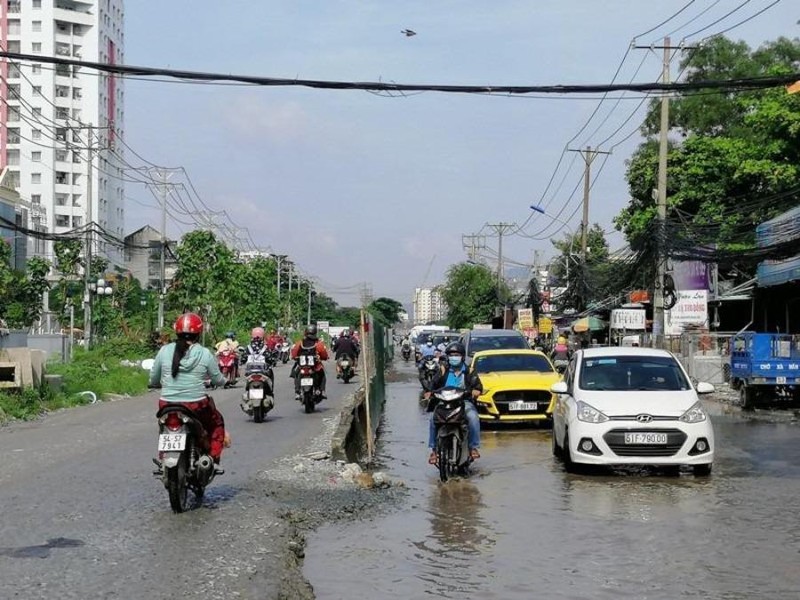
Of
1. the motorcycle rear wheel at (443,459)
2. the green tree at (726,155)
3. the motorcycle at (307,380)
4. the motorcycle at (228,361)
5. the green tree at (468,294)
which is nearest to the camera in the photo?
the motorcycle rear wheel at (443,459)

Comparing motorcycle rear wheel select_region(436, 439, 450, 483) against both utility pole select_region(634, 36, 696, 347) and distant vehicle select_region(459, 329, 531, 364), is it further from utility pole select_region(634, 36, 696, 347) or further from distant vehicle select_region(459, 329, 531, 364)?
utility pole select_region(634, 36, 696, 347)

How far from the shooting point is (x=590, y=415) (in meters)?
13.5

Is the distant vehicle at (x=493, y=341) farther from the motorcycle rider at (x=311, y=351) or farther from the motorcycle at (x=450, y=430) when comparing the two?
the motorcycle at (x=450, y=430)

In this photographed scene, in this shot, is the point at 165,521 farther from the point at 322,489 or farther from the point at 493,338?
the point at 493,338

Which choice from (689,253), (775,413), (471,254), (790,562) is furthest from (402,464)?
(471,254)

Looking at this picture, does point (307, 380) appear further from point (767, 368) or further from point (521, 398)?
point (767, 368)

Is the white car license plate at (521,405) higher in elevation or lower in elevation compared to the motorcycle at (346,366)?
lower

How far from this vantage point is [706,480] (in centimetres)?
1330

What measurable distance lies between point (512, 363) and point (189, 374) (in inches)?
482

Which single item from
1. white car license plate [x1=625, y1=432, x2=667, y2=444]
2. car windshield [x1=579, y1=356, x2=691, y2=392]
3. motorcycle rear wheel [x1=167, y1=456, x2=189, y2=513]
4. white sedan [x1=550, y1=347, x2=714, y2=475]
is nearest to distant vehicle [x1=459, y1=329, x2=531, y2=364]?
car windshield [x1=579, y1=356, x2=691, y2=392]

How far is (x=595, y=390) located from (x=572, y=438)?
1.00 meters

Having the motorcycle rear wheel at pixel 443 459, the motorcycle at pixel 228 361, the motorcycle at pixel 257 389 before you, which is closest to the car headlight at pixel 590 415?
the motorcycle rear wheel at pixel 443 459

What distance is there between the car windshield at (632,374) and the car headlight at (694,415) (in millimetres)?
654

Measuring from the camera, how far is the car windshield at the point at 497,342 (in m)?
25.7
